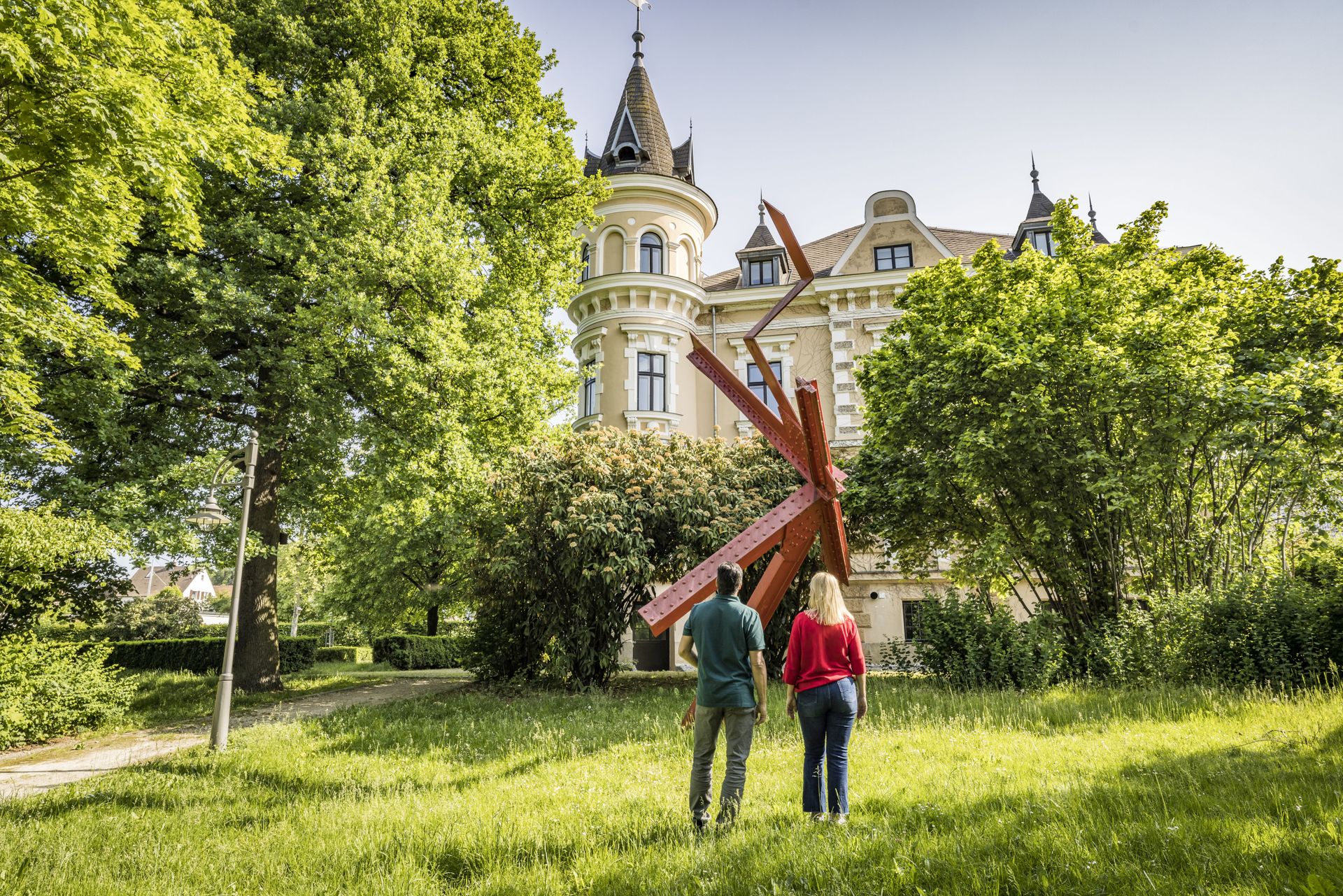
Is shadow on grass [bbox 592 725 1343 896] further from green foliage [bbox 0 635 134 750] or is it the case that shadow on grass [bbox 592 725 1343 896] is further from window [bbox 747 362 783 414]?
window [bbox 747 362 783 414]

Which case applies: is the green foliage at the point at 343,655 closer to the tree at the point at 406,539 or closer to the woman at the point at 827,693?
the tree at the point at 406,539

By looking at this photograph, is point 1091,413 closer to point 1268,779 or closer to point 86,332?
point 1268,779

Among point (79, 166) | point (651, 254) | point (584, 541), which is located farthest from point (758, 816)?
point (651, 254)

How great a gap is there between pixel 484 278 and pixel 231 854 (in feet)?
40.3

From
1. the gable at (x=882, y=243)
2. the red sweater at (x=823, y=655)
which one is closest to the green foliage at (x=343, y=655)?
the gable at (x=882, y=243)

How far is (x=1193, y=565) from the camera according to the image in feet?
42.9

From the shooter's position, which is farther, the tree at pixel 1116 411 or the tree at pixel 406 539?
the tree at pixel 406 539

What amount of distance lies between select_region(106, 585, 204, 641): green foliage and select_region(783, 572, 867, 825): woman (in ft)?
114

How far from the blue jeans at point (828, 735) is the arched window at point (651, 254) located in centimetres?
2254

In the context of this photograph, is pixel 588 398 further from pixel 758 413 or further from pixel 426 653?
pixel 758 413

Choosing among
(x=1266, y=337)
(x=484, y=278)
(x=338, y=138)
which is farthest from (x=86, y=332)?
(x=1266, y=337)

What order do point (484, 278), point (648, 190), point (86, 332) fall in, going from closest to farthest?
1. point (86, 332)
2. point (484, 278)
3. point (648, 190)

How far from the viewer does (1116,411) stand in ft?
39.0

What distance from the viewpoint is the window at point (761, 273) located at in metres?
28.1
